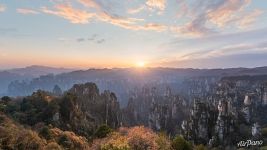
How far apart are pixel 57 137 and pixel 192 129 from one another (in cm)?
7511

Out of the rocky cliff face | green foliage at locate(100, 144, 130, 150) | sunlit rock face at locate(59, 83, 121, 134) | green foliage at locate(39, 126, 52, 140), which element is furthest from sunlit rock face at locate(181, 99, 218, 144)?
green foliage at locate(100, 144, 130, 150)

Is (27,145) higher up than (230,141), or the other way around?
(27,145)

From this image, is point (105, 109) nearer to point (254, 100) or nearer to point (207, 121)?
point (207, 121)

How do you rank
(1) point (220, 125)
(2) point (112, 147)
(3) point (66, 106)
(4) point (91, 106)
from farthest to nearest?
(4) point (91, 106)
(1) point (220, 125)
(3) point (66, 106)
(2) point (112, 147)

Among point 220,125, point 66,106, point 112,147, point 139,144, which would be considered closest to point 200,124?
point 220,125

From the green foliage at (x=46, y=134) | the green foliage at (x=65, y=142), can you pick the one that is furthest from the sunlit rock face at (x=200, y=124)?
the green foliage at (x=65, y=142)

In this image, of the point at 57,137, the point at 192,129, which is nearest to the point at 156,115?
the point at 192,129

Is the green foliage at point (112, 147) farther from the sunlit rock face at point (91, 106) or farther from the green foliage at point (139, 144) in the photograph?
the sunlit rock face at point (91, 106)

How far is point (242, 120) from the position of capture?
123188mm

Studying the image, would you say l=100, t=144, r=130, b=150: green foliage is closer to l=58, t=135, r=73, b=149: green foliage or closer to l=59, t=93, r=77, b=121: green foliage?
l=58, t=135, r=73, b=149: green foliage

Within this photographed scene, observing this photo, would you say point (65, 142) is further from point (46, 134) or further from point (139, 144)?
point (139, 144)

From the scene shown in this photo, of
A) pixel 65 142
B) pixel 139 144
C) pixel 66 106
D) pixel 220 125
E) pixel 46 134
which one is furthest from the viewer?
pixel 220 125

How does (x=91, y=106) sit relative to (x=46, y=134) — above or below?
below

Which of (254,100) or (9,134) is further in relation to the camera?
(254,100)
